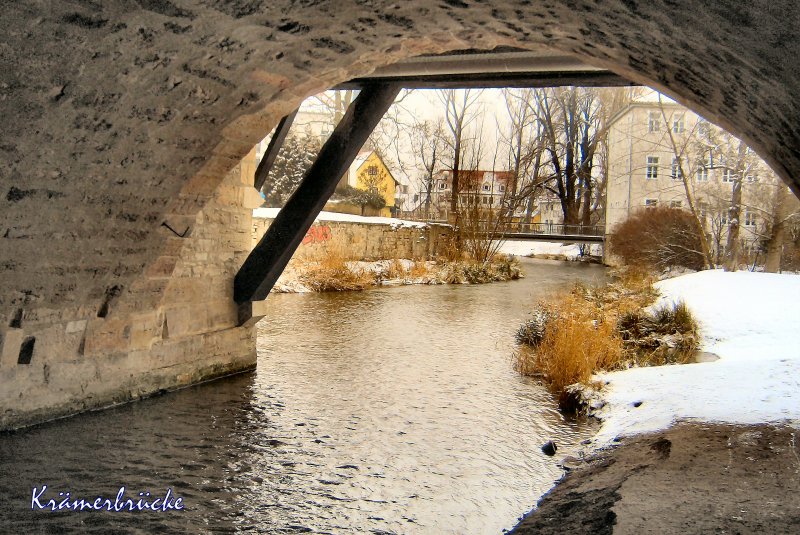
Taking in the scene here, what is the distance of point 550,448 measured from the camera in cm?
411

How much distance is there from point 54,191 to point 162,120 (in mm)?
623

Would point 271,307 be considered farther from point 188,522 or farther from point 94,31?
point 94,31

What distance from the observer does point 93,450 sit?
3.82 m

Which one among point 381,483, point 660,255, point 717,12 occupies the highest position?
point 717,12

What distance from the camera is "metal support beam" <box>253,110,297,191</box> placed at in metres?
5.93

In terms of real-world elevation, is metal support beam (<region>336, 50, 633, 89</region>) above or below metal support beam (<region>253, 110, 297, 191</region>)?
above

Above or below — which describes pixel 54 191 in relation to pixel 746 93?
below

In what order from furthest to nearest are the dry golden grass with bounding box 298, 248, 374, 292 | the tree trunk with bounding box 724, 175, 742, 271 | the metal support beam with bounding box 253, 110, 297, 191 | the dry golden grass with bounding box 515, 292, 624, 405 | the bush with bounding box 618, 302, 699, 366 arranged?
1. the tree trunk with bounding box 724, 175, 742, 271
2. the dry golden grass with bounding box 298, 248, 374, 292
3. the bush with bounding box 618, 302, 699, 366
4. the metal support beam with bounding box 253, 110, 297, 191
5. the dry golden grass with bounding box 515, 292, 624, 405

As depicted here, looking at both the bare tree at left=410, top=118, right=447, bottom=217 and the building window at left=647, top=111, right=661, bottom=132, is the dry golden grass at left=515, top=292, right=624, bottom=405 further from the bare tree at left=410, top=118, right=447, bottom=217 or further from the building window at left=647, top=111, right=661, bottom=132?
the bare tree at left=410, top=118, right=447, bottom=217

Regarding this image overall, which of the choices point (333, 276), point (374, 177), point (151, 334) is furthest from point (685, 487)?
point (374, 177)

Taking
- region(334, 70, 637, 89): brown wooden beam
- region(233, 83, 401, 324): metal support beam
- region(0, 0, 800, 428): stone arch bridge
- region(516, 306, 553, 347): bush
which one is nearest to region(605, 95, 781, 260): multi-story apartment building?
region(516, 306, 553, 347): bush

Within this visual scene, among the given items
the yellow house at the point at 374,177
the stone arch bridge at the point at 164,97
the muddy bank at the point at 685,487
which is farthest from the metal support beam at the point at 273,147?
the yellow house at the point at 374,177

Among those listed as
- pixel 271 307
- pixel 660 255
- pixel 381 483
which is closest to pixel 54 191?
pixel 381 483

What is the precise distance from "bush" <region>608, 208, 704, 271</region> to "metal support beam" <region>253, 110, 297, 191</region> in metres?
9.38
